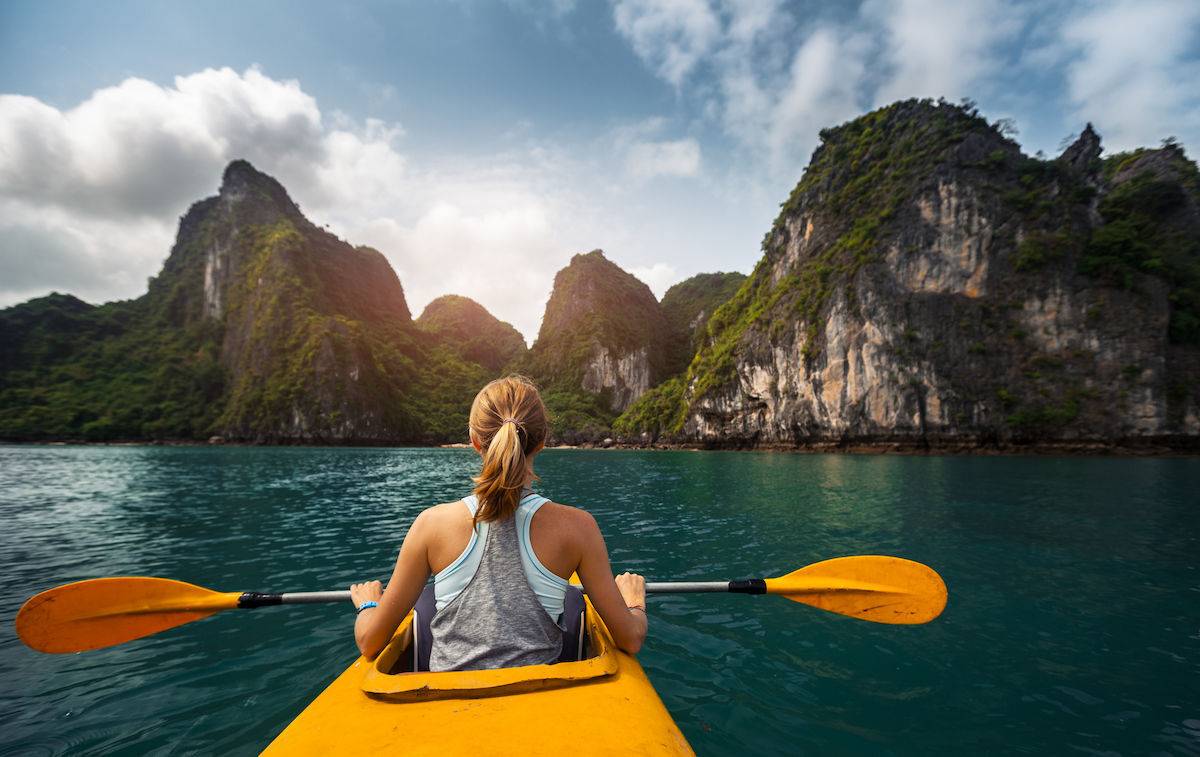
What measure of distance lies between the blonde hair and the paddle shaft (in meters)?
1.98

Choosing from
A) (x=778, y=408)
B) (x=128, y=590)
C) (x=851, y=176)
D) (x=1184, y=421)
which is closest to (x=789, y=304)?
(x=778, y=408)

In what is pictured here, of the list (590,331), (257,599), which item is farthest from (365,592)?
(590,331)

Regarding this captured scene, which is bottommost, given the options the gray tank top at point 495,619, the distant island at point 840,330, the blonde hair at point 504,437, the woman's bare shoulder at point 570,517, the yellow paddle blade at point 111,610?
the yellow paddle blade at point 111,610

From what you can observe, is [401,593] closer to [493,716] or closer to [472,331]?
[493,716]

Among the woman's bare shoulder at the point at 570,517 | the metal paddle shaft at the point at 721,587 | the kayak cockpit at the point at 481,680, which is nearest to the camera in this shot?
the kayak cockpit at the point at 481,680

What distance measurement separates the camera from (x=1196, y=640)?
4711mm

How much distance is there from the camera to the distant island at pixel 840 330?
42062 mm

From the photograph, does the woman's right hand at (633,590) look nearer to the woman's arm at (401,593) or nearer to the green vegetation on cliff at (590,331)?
the woman's arm at (401,593)

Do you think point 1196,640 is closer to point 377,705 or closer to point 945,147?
point 377,705

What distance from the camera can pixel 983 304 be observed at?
46.3 m

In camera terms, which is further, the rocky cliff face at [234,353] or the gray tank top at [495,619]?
the rocky cliff face at [234,353]

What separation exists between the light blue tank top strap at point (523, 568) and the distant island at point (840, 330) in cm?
987

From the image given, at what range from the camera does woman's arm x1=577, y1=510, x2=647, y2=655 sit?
195 cm

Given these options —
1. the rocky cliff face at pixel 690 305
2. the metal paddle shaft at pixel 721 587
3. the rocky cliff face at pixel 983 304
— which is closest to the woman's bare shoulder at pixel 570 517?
the metal paddle shaft at pixel 721 587
